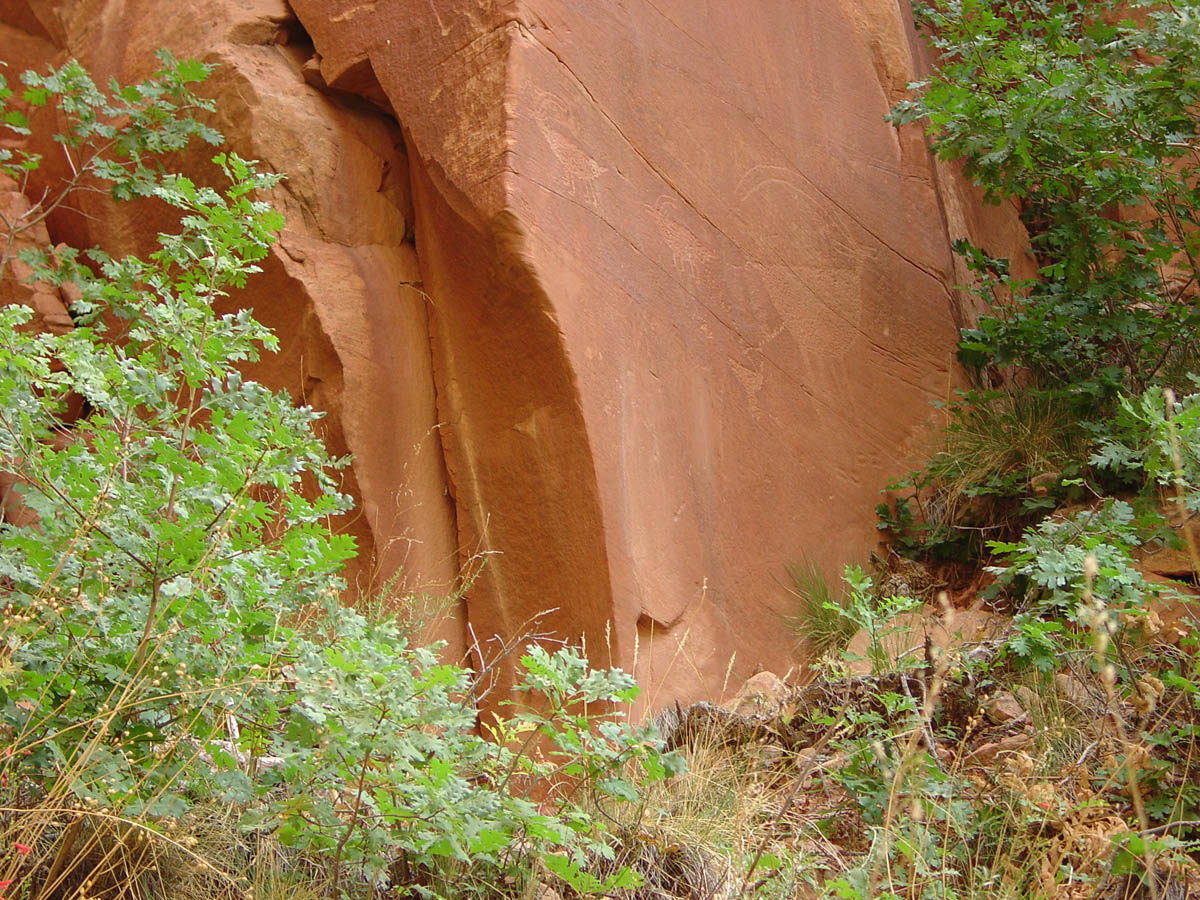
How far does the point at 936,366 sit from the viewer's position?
615 centimetres

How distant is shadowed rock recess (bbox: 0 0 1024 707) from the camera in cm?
469

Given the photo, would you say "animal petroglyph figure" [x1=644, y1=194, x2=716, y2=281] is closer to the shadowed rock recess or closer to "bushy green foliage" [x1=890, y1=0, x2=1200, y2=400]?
the shadowed rock recess

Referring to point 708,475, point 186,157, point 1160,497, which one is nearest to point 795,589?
point 708,475

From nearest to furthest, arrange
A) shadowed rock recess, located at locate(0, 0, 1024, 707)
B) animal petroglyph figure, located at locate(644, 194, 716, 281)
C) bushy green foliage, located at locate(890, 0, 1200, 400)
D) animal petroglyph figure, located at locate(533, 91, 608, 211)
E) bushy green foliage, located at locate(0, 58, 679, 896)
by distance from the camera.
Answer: bushy green foliage, located at locate(0, 58, 679, 896) → shadowed rock recess, located at locate(0, 0, 1024, 707) → animal petroglyph figure, located at locate(533, 91, 608, 211) → bushy green foliage, located at locate(890, 0, 1200, 400) → animal petroglyph figure, located at locate(644, 194, 716, 281)

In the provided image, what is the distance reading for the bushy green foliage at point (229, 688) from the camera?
7.99 ft

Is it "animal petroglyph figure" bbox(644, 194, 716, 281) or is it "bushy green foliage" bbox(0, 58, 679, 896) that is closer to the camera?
"bushy green foliage" bbox(0, 58, 679, 896)

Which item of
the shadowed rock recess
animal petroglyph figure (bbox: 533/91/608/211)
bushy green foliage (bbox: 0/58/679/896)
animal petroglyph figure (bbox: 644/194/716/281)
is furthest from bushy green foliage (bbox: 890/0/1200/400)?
bushy green foliage (bbox: 0/58/679/896)

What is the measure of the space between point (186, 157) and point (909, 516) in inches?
156

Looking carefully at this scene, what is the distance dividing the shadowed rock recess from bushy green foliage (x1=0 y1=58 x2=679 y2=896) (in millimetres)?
1727

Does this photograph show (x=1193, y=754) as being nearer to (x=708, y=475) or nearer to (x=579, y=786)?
(x=579, y=786)

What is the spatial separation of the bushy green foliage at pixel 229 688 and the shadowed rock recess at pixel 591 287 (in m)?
1.73

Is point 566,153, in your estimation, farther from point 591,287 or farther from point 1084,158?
point 1084,158

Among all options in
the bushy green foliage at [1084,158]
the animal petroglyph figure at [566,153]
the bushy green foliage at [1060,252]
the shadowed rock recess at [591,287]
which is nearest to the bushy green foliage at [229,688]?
the shadowed rock recess at [591,287]

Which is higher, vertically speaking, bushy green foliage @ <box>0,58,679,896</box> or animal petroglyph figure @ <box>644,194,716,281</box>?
animal petroglyph figure @ <box>644,194,716,281</box>
